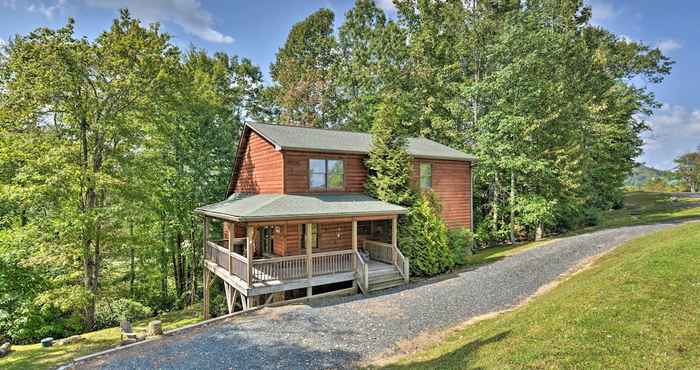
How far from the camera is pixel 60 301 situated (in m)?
13.0

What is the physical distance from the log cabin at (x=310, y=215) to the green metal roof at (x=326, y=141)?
6cm

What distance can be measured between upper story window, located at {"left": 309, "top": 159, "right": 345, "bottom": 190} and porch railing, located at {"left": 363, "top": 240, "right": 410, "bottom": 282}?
128 inches

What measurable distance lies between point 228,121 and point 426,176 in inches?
584

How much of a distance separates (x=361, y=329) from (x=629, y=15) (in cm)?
2131

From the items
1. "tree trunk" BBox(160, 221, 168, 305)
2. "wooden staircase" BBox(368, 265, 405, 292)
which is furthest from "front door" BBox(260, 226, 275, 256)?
"tree trunk" BBox(160, 221, 168, 305)

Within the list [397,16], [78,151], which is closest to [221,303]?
[78,151]

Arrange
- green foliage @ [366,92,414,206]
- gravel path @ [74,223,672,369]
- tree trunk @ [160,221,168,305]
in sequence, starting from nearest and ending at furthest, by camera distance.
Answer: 1. gravel path @ [74,223,672,369]
2. green foliage @ [366,92,414,206]
3. tree trunk @ [160,221,168,305]

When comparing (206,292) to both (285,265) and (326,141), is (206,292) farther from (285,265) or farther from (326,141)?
(326,141)

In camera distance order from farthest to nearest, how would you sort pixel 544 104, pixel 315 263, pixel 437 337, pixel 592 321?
1. pixel 544 104
2. pixel 315 263
3. pixel 437 337
4. pixel 592 321

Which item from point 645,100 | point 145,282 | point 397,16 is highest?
point 397,16

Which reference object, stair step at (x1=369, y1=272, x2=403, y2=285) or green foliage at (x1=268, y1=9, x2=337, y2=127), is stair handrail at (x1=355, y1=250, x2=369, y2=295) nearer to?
stair step at (x1=369, y1=272, x2=403, y2=285)

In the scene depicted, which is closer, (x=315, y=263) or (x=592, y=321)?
(x=592, y=321)

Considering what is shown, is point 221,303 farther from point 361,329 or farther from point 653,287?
point 653,287

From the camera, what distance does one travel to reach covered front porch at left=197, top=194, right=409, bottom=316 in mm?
11758
